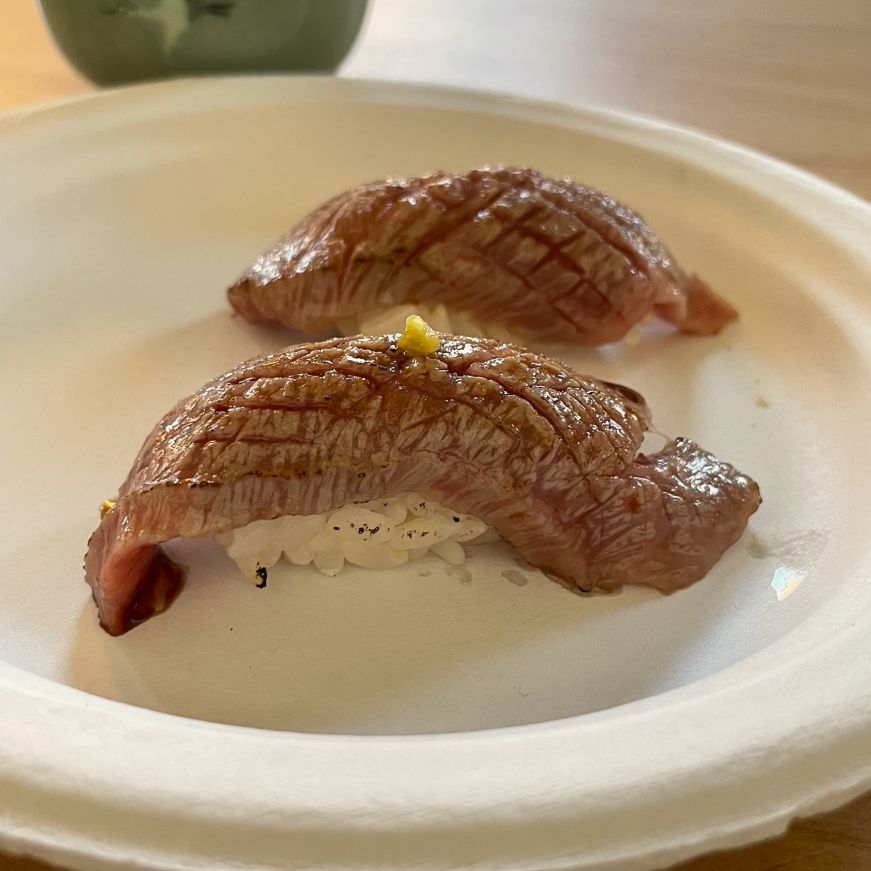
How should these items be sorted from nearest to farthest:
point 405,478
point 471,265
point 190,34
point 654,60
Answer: point 405,478
point 471,265
point 190,34
point 654,60

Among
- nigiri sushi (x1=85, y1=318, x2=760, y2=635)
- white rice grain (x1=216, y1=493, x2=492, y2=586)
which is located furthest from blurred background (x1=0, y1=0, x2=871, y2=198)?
white rice grain (x1=216, y1=493, x2=492, y2=586)

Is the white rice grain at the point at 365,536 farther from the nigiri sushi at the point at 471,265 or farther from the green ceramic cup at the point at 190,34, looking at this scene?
the green ceramic cup at the point at 190,34

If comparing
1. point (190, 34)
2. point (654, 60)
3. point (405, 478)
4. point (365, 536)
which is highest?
point (190, 34)

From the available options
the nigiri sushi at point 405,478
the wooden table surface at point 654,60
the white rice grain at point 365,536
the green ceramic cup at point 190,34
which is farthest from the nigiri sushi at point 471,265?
the wooden table surface at point 654,60

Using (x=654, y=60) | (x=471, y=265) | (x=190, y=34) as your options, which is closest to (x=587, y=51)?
→ (x=654, y=60)

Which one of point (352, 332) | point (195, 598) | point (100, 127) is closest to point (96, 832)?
point (195, 598)

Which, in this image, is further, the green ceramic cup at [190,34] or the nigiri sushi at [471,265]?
the green ceramic cup at [190,34]

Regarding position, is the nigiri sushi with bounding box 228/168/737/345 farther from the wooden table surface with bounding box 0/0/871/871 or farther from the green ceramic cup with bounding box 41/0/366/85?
the wooden table surface with bounding box 0/0/871/871

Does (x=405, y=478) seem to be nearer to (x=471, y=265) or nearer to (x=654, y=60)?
(x=471, y=265)
